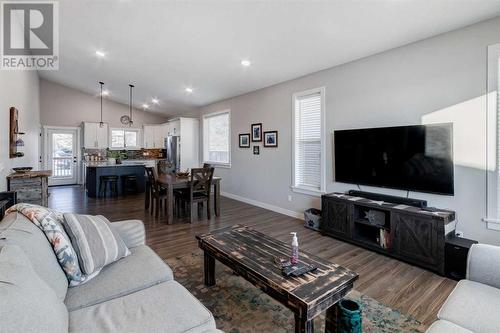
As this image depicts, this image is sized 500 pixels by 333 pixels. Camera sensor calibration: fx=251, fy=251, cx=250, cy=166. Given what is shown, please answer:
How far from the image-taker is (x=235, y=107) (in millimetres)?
6504

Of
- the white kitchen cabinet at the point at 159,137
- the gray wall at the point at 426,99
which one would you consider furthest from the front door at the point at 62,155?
the gray wall at the point at 426,99

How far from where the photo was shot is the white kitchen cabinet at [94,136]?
28.9ft

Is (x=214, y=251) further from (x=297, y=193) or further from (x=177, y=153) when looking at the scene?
(x=177, y=153)

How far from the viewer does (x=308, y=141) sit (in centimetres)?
470

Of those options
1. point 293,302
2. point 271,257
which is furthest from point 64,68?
point 293,302

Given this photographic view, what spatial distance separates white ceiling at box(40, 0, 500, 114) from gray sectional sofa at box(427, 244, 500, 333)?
2436 millimetres

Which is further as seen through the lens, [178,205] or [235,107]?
[235,107]

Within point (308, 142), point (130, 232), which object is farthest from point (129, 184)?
point (130, 232)

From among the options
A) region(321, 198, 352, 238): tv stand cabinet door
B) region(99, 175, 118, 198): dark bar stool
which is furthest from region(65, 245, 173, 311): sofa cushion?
region(99, 175, 118, 198): dark bar stool

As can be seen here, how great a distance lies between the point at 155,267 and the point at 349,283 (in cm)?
133

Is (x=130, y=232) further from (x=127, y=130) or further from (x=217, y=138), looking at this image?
(x=127, y=130)

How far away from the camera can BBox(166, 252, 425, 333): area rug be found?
1.87m

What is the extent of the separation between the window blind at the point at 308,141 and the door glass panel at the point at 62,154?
844 cm

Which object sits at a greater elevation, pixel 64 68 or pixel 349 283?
pixel 64 68
